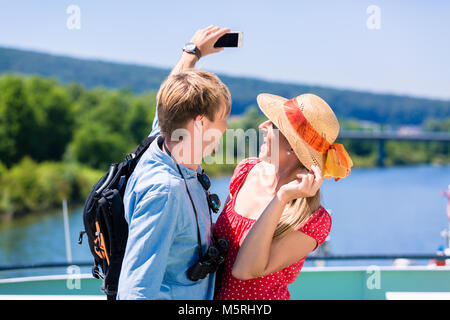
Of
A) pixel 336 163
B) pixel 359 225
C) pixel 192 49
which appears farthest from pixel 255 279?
pixel 359 225

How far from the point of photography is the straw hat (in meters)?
1.57

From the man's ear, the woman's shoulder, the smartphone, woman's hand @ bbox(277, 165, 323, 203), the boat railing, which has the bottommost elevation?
the boat railing

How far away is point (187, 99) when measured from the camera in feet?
4.26

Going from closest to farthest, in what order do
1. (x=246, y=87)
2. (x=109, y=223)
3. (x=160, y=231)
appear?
(x=160, y=231)
(x=109, y=223)
(x=246, y=87)

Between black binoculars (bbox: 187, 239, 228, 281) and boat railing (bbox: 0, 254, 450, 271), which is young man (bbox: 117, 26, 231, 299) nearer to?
black binoculars (bbox: 187, 239, 228, 281)

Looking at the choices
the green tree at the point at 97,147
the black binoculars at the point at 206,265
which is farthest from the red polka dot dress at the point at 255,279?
the green tree at the point at 97,147

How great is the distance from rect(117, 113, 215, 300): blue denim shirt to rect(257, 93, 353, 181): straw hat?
1.16 ft

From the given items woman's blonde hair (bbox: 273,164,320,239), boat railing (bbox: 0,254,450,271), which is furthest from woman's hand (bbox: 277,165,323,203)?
boat railing (bbox: 0,254,450,271)

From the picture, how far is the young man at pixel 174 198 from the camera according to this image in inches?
48.1

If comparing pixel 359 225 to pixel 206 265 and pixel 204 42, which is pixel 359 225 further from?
pixel 206 265

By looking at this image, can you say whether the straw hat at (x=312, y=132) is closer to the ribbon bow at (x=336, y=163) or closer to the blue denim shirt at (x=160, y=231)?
the ribbon bow at (x=336, y=163)

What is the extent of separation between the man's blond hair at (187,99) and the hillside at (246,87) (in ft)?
172

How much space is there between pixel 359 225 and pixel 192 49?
74.7ft
